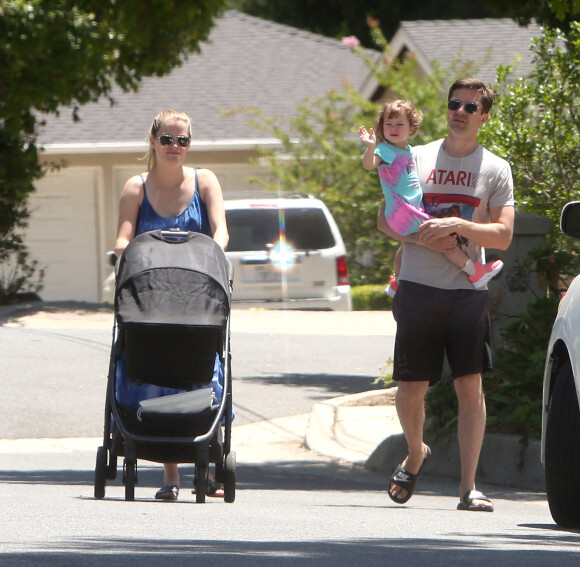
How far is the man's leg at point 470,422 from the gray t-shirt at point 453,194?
50 centimetres

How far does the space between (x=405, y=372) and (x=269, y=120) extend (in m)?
17.3

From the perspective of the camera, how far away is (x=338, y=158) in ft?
72.8

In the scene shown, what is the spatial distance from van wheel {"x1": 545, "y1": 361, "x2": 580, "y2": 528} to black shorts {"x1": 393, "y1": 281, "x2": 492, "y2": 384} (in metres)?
0.77

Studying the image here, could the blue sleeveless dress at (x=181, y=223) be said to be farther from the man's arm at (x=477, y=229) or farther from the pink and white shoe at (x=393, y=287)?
the man's arm at (x=477, y=229)

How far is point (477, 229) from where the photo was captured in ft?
19.6

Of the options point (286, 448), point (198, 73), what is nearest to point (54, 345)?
point (286, 448)

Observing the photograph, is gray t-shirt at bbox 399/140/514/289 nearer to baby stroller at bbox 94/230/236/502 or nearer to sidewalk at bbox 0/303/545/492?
baby stroller at bbox 94/230/236/502

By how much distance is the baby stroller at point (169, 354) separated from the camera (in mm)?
5723

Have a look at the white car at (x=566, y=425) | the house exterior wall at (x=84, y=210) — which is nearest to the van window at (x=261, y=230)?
the house exterior wall at (x=84, y=210)

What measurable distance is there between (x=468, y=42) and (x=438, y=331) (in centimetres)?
2195

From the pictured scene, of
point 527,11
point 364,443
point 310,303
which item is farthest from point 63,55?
point 364,443

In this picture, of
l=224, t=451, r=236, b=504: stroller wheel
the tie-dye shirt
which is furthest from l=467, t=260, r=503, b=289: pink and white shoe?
l=224, t=451, r=236, b=504: stroller wheel

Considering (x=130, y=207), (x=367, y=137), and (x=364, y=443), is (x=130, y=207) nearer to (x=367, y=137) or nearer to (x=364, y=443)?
(x=367, y=137)

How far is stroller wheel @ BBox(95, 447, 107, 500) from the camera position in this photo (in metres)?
5.92
